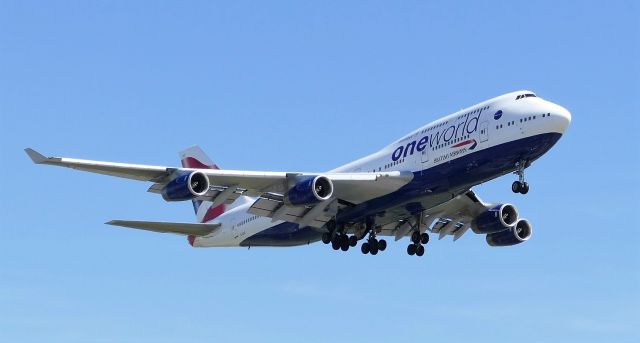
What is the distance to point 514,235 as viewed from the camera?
222 feet

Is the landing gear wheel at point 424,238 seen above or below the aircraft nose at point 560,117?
A: below

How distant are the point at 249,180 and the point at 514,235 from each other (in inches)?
663

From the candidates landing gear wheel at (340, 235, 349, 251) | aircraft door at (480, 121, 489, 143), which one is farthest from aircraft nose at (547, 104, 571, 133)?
landing gear wheel at (340, 235, 349, 251)

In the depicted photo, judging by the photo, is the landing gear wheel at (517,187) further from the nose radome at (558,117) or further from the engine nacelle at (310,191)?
the engine nacelle at (310,191)

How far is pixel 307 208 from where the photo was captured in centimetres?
6116

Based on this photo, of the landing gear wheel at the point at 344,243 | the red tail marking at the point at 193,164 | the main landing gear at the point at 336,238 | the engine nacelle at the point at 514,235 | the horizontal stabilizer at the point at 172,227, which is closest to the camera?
the horizontal stabilizer at the point at 172,227

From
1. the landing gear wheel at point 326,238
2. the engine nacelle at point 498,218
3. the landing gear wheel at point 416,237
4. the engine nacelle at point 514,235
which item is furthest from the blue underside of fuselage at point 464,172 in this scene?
the engine nacelle at point 514,235

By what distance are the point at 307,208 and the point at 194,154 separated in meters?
14.5

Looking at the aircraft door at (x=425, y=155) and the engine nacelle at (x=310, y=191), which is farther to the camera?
the aircraft door at (x=425, y=155)

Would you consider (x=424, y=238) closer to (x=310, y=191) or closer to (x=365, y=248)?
(x=365, y=248)

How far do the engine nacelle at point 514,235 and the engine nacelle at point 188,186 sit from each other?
19.4m

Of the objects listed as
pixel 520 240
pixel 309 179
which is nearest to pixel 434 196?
pixel 309 179

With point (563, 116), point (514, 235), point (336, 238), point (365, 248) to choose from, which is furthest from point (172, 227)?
point (563, 116)

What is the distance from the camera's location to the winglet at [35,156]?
5241cm
